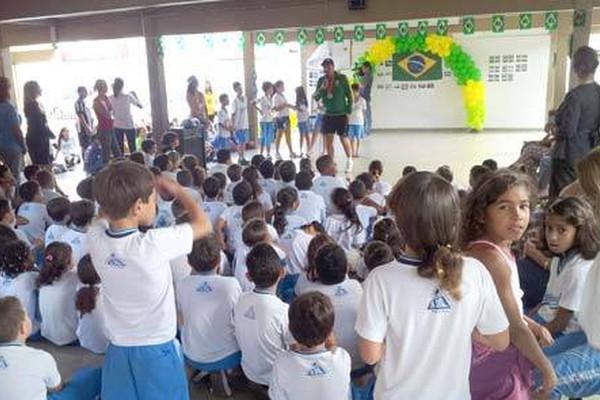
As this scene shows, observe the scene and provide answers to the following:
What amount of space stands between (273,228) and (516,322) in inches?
88.6

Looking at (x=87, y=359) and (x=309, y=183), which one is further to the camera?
(x=309, y=183)

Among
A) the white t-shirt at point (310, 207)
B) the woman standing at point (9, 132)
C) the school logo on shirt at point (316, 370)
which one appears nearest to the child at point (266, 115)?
the woman standing at point (9, 132)

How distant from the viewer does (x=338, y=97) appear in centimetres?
852

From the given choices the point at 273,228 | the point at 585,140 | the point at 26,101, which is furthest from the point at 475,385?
the point at 26,101

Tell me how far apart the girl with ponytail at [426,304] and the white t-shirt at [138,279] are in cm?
80

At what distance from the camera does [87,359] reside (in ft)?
11.4

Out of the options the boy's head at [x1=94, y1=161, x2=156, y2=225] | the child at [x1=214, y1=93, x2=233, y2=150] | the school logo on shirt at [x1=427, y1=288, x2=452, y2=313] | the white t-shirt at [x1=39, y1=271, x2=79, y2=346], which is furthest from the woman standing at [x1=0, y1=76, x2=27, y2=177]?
the school logo on shirt at [x1=427, y1=288, x2=452, y2=313]

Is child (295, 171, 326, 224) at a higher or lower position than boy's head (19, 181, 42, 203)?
lower

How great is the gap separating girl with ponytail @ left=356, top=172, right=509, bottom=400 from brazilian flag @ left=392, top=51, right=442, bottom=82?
13916mm

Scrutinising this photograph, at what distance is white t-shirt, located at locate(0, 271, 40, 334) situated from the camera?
3.43m

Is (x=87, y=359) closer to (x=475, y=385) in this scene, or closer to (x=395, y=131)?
(x=475, y=385)

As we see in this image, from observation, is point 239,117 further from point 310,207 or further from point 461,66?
point 310,207

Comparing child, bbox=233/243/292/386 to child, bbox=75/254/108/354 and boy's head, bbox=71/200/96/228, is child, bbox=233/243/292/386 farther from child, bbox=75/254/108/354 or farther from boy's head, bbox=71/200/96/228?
boy's head, bbox=71/200/96/228

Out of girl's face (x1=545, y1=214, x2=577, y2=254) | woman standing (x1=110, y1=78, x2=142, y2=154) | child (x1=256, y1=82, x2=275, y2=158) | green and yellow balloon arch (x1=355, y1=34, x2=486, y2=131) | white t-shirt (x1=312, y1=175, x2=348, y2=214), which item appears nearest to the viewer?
girl's face (x1=545, y1=214, x2=577, y2=254)
